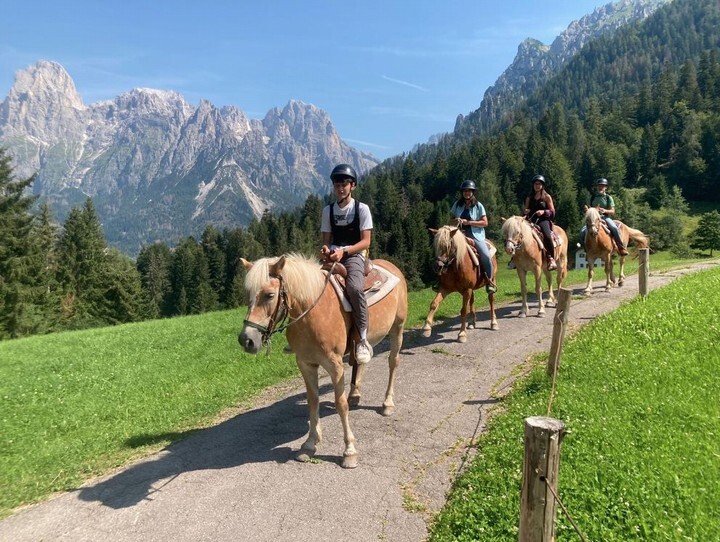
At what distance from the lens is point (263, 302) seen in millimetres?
6496

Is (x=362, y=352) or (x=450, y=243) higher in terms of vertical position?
(x=450, y=243)

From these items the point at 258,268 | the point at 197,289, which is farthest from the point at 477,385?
the point at 197,289

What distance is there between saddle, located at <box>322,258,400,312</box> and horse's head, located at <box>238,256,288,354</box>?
118 centimetres

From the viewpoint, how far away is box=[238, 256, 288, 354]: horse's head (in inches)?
247

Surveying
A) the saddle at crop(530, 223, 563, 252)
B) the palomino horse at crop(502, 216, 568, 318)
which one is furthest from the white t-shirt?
the saddle at crop(530, 223, 563, 252)

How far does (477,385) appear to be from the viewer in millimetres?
10422

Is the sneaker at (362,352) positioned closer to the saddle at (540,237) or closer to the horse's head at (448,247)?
the horse's head at (448,247)

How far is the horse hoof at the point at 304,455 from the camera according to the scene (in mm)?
7453

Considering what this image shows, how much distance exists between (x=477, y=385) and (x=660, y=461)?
4.82 metres

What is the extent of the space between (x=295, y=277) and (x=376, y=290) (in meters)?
2.29

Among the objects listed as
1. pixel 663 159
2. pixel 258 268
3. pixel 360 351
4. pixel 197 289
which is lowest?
pixel 197 289

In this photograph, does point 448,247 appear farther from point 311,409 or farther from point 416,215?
point 416,215

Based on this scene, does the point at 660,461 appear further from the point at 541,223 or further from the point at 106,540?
the point at 541,223

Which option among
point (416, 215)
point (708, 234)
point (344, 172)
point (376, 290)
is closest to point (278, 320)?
point (376, 290)
